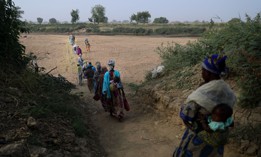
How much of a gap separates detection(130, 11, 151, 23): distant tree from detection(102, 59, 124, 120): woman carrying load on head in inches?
2915

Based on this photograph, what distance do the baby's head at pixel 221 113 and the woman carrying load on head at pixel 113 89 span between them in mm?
5069

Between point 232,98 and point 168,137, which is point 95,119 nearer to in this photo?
point 168,137

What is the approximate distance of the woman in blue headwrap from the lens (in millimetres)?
2994

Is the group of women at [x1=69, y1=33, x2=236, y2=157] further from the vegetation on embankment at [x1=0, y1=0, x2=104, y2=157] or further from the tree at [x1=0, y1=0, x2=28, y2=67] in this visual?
the tree at [x1=0, y1=0, x2=28, y2=67]

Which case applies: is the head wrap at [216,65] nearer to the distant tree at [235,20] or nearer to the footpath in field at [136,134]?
the footpath in field at [136,134]

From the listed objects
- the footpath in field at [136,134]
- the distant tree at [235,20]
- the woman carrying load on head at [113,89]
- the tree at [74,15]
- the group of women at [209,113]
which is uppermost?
the tree at [74,15]

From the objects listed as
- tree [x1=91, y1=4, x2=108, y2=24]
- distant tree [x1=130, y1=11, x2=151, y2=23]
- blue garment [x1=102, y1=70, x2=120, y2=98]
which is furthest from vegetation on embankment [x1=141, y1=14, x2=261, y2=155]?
tree [x1=91, y1=4, x2=108, y2=24]

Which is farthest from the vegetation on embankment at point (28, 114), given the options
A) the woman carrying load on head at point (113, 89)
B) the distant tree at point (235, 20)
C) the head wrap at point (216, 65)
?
the distant tree at point (235, 20)

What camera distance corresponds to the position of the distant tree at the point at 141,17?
263ft

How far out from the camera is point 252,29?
691 centimetres

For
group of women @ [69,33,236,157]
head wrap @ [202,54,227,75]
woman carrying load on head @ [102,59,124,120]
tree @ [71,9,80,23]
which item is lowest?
woman carrying load on head @ [102,59,124,120]

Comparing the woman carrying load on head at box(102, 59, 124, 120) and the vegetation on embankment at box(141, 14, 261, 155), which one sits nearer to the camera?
the vegetation on embankment at box(141, 14, 261, 155)

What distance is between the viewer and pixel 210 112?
9.98ft

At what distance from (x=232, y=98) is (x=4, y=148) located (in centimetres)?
298
